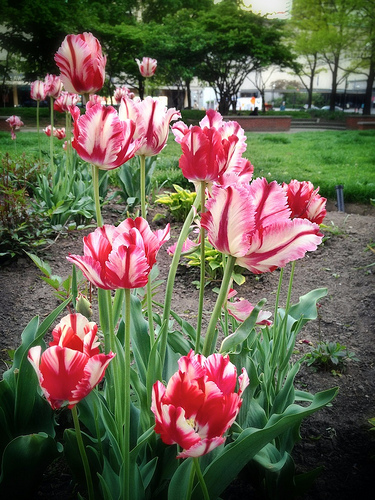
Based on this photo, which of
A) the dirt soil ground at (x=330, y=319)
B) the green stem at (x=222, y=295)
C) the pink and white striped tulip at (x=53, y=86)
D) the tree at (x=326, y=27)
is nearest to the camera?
the green stem at (x=222, y=295)

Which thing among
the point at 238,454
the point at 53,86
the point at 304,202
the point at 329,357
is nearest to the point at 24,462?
the point at 238,454

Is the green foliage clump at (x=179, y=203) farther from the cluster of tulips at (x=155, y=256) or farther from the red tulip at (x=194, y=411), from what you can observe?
the red tulip at (x=194, y=411)

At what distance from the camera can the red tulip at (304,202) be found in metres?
0.99

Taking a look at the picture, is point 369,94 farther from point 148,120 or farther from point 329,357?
point 148,120

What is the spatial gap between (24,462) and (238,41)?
14.9 m

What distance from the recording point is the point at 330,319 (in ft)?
7.34

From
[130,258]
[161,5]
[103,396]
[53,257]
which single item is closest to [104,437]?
[103,396]

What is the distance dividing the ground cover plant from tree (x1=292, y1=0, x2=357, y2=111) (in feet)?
58.1

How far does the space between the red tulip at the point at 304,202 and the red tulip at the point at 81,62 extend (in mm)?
470

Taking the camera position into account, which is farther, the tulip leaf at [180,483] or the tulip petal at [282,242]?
the tulip leaf at [180,483]

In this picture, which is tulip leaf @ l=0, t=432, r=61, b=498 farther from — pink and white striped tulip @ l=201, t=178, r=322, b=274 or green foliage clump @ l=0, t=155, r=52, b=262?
green foliage clump @ l=0, t=155, r=52, b=262

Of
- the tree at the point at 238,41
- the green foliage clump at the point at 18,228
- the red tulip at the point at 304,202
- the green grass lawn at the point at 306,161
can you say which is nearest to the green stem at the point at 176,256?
the red tulip at the point at 304,202

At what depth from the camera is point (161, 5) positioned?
16.6 metres

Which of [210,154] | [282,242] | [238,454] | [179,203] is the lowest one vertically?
[238,454]
